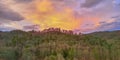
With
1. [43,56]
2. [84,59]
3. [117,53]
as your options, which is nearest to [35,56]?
[43,56]

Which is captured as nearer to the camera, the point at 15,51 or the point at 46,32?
the point at 15,51

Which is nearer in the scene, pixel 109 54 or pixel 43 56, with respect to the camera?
pixel 43 56

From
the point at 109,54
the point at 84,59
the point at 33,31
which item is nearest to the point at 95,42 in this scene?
the point at 109,54

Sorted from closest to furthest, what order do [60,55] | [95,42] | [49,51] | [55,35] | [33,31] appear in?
[60,55] < [49,51] < [95,42] < [55,35] < [33,31]

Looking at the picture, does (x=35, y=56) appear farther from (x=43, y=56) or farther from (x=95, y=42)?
(x=95, y=42)

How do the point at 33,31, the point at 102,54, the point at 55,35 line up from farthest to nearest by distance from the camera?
the point at 33,31, the point at 55,35, the point at 102,54

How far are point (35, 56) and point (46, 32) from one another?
12831mm

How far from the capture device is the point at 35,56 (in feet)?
60.8

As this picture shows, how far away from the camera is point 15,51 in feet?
67.0

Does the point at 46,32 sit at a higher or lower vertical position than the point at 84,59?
higher

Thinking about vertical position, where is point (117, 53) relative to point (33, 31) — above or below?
below

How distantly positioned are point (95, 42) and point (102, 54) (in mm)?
4101

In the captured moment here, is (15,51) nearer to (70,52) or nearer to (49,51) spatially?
(49,51)

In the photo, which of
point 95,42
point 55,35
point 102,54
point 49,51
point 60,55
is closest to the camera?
point 60,55
